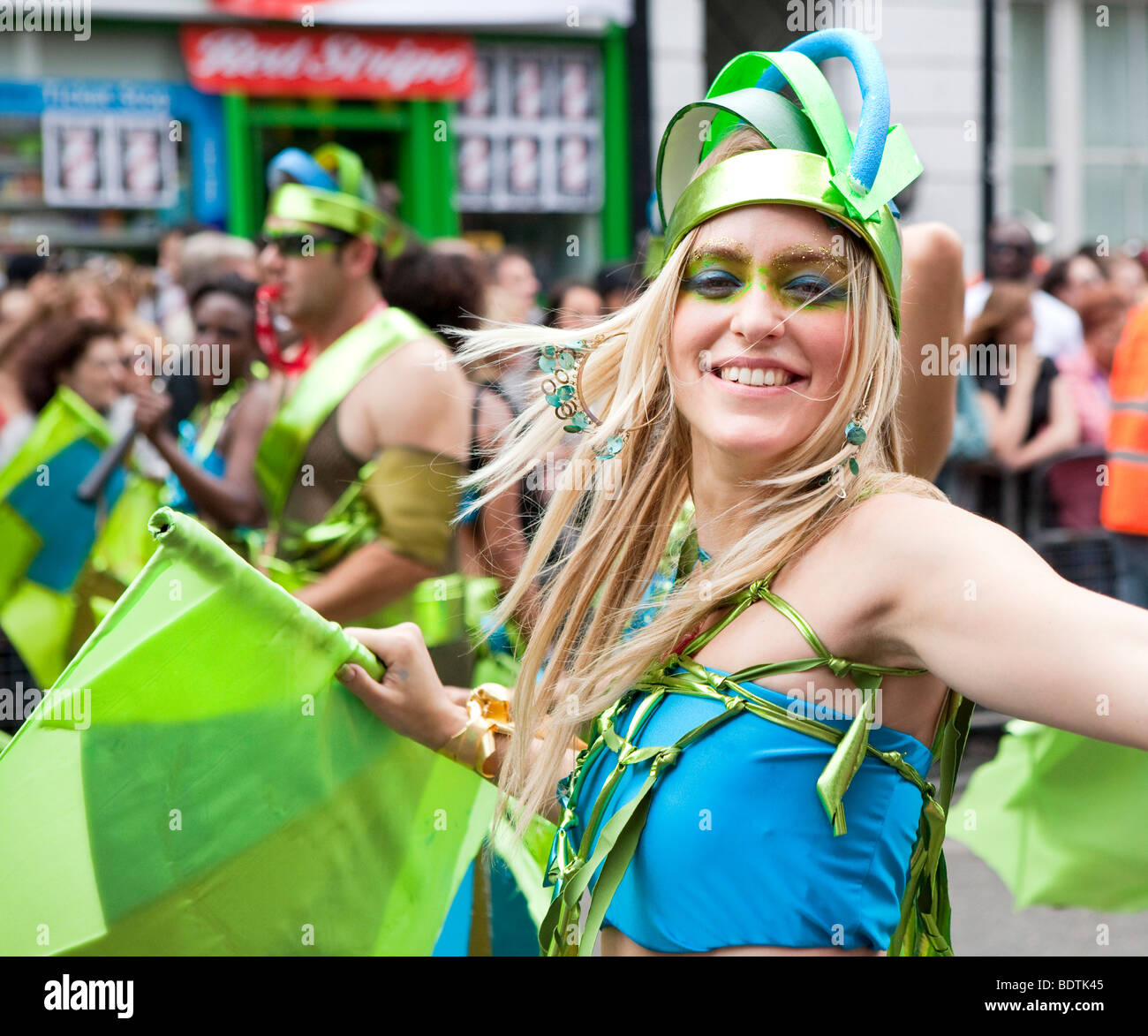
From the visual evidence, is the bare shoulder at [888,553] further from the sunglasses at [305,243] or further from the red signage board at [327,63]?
the red signage board at [327,63]

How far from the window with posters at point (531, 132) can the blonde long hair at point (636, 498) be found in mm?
10103

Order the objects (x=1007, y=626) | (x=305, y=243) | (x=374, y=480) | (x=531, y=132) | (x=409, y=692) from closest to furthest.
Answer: (x=1007, y=626)
(x=409, y=692)
(x=374, y=480)
(x=305, y=243)
(x=531, y=132)

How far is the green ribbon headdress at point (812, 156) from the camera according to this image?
1.63 metres

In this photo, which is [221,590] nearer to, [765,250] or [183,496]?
[765,250]

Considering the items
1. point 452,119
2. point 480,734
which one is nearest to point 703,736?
point 480,734

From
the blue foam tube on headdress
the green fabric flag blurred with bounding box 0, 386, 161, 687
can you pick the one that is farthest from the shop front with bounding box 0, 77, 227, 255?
the blue foam tube on headdress

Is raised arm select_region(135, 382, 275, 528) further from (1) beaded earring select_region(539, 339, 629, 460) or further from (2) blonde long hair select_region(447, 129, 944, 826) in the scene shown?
(1) beaded earring select_region(539, 339, 629, 460)

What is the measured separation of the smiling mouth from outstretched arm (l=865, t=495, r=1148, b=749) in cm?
19

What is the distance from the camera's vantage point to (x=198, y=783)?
6.45 feet

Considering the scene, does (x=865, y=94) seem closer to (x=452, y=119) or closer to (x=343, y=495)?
(x=343, y=495)

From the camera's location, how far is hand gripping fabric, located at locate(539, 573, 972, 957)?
61.0 inches

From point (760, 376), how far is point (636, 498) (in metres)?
0.35

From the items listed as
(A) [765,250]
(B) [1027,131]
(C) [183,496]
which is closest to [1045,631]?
(A) [765,250]
